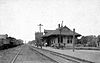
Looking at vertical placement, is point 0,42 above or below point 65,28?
below

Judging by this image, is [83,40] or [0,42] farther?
[83,40]

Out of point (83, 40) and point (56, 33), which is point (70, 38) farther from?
point (83, 40)

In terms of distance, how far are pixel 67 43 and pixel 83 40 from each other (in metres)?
44.7

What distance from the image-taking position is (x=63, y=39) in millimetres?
59219

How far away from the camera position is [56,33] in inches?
2261

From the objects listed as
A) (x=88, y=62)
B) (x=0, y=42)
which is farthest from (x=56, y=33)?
(x=88, y=62)

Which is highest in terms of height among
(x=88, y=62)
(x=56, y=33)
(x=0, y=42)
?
(x=56, y=33)

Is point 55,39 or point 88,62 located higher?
point 55,39

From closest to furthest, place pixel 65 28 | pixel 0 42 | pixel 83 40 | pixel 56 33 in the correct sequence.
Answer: pixel 0 42 → pixel 56 33 → pixel 65 28 → pixel 83 40

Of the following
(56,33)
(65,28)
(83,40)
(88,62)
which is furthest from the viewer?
(83,40)

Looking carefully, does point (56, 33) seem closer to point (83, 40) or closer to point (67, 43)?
point (67, 43)

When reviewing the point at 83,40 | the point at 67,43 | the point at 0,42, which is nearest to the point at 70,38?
the point at 67,43

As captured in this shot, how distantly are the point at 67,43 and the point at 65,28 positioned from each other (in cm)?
584

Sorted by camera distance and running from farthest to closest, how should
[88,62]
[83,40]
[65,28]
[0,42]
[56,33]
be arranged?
[83,40]
[65,28]
[56,33]
[0,42]
[88,62]
